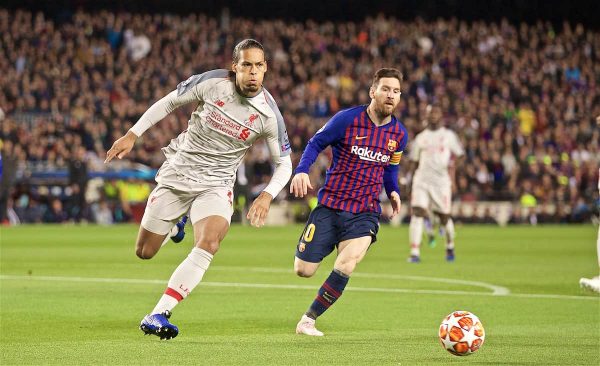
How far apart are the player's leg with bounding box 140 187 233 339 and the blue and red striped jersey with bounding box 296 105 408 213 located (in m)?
1.18

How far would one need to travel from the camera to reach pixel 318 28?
4531 cm

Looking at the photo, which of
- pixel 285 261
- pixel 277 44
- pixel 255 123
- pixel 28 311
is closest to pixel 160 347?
pixel 255 123

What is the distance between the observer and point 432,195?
66.1 ft

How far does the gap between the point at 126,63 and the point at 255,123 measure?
96.9 ft

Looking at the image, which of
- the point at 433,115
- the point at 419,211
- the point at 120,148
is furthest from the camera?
the point at 419,211

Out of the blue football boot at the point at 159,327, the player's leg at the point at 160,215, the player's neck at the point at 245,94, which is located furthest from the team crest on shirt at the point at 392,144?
the blue football boot at the point at 159,327

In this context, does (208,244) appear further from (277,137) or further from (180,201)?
(277,137)

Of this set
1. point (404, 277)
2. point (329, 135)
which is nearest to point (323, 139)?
point (329, 135)

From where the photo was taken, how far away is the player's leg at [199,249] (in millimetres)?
9023

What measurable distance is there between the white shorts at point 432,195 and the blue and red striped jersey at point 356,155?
366 inches

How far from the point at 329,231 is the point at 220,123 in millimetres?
1585

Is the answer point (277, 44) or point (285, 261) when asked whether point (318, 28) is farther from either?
point (285, 261)

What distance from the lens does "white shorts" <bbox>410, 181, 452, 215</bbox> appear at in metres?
20.1

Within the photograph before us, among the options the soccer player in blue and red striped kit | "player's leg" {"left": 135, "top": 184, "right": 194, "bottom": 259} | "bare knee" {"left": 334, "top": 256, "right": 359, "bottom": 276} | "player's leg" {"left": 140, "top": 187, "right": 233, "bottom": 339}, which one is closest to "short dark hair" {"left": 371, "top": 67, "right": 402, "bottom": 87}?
the soccer player in blue and red striped kit
